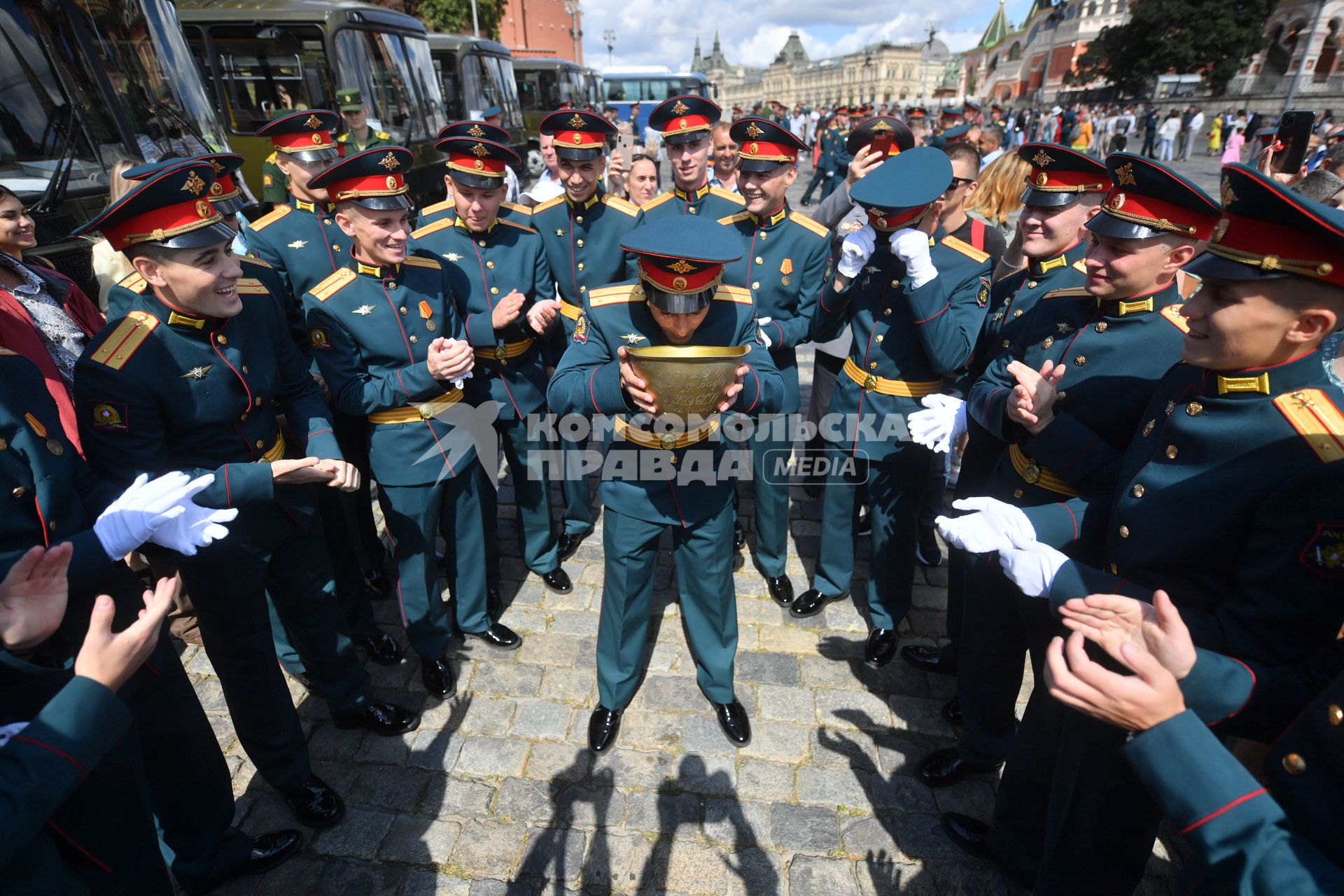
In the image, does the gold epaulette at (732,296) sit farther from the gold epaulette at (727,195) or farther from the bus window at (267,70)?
the bus window at (267,70)

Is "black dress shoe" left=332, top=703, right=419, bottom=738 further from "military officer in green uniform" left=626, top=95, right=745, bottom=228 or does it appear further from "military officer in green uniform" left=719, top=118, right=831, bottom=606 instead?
"military officer in green uniform" left=626, top=95, right=745, bottom=228

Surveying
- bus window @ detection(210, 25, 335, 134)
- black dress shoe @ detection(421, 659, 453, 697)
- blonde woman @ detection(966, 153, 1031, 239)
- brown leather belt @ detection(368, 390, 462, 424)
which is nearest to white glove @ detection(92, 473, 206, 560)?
brown leather belt @ detection(368, 390, 462, 424)

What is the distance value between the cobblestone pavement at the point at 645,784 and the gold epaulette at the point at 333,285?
2.12m

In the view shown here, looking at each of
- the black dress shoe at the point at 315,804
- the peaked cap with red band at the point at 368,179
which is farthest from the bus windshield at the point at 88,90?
the black dress shoe at the point at 315,804

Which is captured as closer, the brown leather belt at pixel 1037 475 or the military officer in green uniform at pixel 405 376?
the brown leather belt at pixel 1037 475

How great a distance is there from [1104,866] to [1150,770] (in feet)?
3.35

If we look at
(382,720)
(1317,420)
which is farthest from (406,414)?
(1317,420)

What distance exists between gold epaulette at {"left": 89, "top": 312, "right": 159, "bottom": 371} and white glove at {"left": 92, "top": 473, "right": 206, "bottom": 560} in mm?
515

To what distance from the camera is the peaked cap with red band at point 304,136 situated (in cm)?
484

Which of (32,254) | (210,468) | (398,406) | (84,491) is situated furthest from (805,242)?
(32,254)

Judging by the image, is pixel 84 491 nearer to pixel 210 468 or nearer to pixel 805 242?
pixel 210 468

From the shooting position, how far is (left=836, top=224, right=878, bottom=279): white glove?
348 cm

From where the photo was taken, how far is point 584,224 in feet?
16.0

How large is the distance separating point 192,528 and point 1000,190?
18.0 feet
